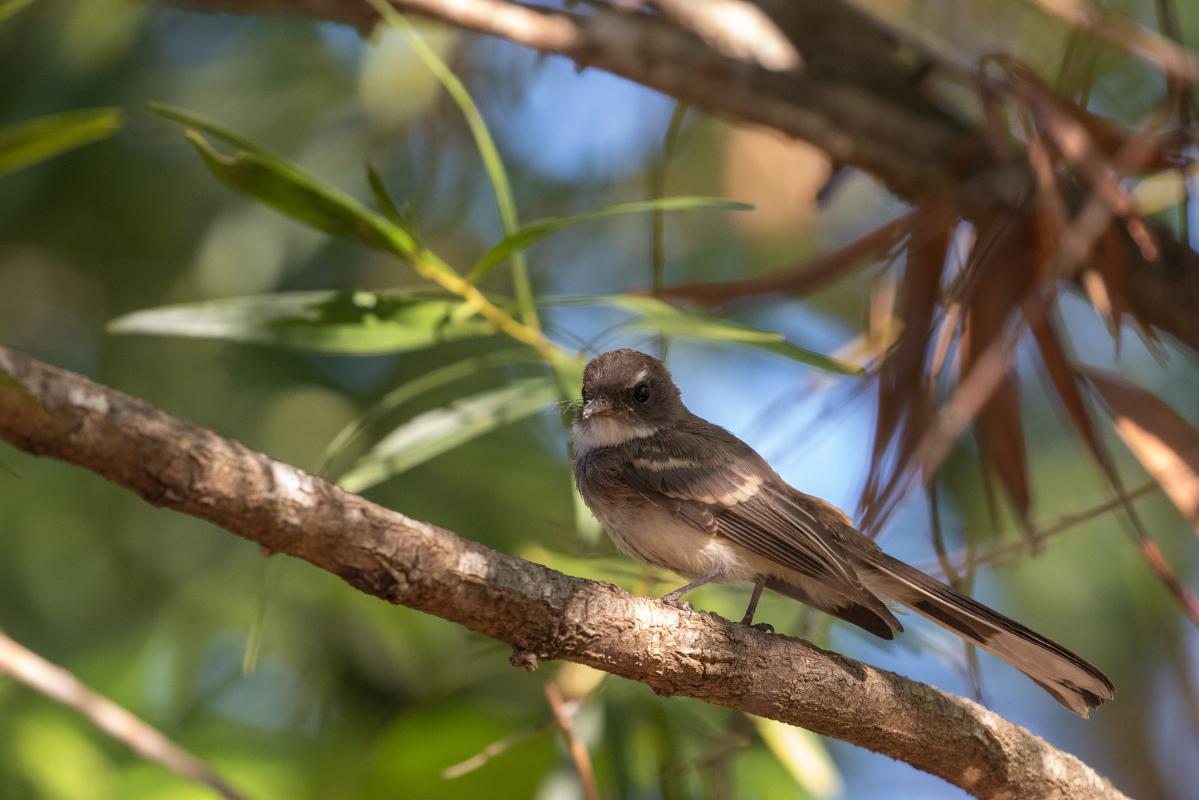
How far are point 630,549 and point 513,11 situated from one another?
5.49ft

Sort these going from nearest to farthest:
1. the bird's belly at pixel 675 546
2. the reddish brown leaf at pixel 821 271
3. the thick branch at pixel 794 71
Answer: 1. the bird's belly at pixel 675 546
2. the reddish brown leaf at pixel 821 271
3. the thick branch at pixel 794 71

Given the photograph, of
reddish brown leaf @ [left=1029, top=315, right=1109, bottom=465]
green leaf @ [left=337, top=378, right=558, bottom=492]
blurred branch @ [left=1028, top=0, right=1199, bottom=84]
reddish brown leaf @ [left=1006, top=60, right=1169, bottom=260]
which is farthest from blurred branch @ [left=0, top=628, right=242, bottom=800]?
blurred branch @ [left=1028, top=0, right=1199, bottom=84]

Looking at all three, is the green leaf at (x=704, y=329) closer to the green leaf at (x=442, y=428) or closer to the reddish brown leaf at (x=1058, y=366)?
the green leaf at (x=442, y=428)

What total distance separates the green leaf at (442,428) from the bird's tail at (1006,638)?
38.9 inches

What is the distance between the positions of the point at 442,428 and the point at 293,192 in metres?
0.68

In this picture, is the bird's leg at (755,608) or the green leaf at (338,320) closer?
the bird's leg at (755,608)

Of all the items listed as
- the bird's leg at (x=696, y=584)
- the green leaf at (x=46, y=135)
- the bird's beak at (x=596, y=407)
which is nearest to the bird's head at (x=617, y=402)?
the bird's beak at (x=596, y=407)

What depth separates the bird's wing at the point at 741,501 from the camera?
2805mm

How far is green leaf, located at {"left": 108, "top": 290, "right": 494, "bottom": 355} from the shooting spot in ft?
9.18

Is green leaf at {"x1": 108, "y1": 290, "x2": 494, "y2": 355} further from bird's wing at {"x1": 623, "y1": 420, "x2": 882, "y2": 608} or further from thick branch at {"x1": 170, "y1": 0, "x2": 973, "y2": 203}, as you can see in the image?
thick branch at {"x1": 170, "y1": 0, "x2": 973, "y2": 203}

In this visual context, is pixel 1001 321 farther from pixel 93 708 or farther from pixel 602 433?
pixel 93 708

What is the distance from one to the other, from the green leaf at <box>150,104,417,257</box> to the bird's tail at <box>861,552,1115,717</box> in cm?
145

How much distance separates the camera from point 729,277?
6.05m

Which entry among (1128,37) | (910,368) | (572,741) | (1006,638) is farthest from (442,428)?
(1128,37)
